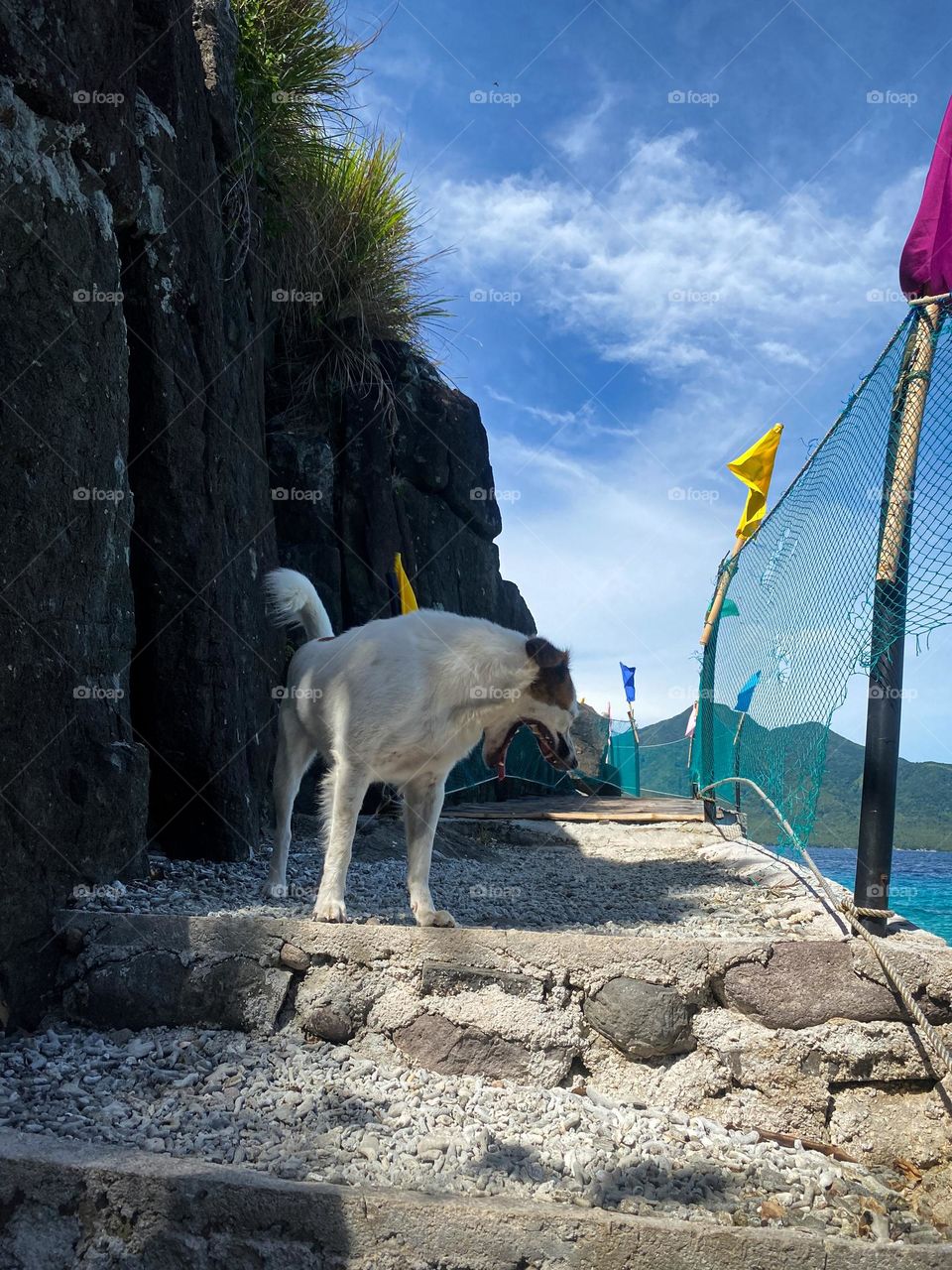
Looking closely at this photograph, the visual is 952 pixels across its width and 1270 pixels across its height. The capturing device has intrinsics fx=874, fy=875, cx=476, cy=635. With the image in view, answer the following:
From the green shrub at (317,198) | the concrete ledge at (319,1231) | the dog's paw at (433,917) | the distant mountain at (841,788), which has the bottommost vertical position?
the concrete ledge at (319,1231)

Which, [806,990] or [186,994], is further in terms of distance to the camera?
[186,994]

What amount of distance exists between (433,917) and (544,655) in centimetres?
116

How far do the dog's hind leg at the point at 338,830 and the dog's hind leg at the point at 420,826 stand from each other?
25 centimetres

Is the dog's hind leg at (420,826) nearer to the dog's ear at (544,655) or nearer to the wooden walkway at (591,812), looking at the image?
the dog's ear at (544,655)

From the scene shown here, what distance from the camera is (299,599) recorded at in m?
4.72

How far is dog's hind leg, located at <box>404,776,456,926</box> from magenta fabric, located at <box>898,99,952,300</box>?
9.40 feet

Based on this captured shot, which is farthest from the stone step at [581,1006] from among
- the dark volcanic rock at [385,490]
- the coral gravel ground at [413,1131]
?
the dark volcanic rock at [385,490]

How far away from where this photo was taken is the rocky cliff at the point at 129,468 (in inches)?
129

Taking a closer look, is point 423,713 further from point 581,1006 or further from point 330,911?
point 581,1006

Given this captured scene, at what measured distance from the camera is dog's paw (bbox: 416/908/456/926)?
349 centimetres

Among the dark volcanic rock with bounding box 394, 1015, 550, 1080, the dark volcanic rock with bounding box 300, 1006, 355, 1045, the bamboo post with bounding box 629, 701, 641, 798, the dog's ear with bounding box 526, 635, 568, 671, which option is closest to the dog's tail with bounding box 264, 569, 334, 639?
the dog's ear with bounding box 526, 635, 568, 671

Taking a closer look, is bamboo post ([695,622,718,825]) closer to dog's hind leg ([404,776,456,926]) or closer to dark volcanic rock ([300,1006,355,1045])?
dog's hind leg ([404,776,456,926])

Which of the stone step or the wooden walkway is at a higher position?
the wooden walkway

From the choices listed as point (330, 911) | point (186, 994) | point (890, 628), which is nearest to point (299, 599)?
point (330, 911)
